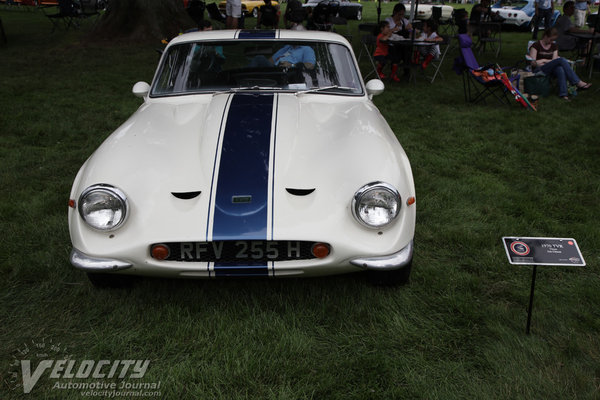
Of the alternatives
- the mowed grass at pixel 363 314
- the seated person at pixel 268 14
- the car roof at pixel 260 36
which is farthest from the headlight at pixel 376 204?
the seated person at pixel 268 14

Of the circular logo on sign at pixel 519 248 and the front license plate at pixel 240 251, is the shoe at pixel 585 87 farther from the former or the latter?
the front license plate at pixel 240 251

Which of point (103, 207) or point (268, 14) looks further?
point (268, 14)

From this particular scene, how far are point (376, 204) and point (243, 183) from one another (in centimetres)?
68

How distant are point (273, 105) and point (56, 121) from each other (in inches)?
175

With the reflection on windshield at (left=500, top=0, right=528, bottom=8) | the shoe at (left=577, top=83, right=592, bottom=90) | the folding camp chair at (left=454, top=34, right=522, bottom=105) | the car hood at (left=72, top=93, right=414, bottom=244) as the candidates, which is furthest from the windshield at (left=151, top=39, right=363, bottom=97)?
the reflection on windshield at (left=500, top=0, right=528, bottom=8)

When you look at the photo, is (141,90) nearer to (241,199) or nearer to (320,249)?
(241,199)

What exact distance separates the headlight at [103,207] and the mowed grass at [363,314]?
0.57 meters

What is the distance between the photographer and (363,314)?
253cm

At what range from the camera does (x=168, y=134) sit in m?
2.84

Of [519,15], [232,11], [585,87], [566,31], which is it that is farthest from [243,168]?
[519,15]

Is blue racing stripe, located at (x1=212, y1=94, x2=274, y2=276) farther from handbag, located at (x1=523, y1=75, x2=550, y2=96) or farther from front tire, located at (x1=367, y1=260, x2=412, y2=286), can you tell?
handbag, located at (x1=523, y1=75, x2=550, y2=96)

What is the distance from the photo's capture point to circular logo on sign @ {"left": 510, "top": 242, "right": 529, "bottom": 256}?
2154 mm

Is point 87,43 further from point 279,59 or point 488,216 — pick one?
point 488,216

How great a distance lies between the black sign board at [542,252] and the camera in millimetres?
2100
